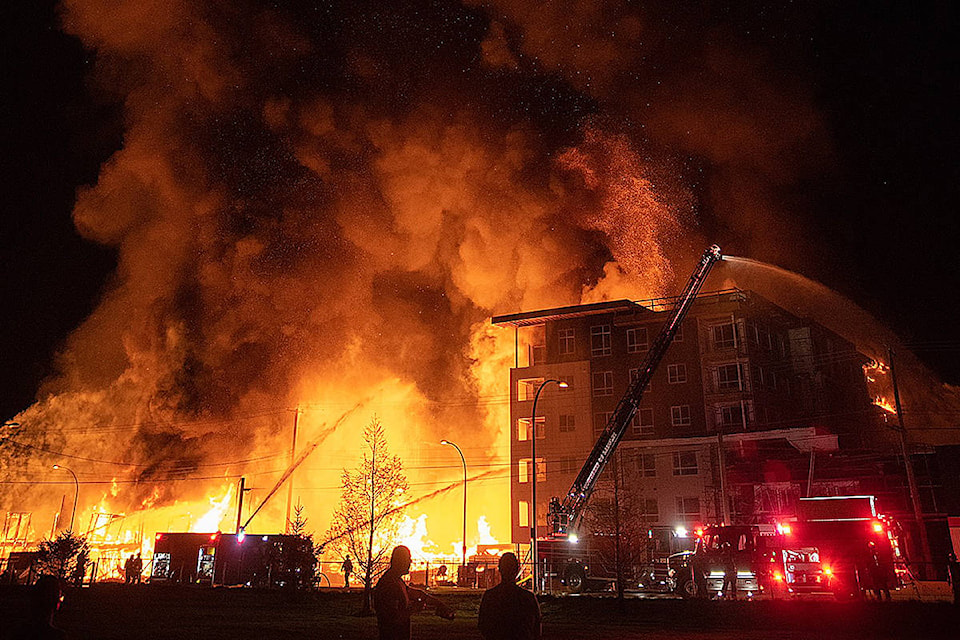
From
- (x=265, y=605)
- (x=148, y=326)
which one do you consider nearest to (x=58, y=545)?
(x=265, y=605)

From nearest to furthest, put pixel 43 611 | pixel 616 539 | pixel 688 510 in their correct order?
pixel 43 611 → pixel 616 539 → pixel 688 510

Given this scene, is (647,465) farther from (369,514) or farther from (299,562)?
(299,562)

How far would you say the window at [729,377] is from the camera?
57838 millimetres

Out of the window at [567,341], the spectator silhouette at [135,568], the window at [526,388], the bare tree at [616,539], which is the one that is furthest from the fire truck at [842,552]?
the spectator silhouette at [135,568]

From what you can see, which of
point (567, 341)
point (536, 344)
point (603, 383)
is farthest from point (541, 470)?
point (536, 344)

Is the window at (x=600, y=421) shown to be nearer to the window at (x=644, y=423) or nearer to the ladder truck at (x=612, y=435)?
the window at (x=644, y=423)

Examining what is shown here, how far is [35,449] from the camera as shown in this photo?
7562cm

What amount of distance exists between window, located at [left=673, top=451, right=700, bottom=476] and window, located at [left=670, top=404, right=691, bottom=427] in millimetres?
2671

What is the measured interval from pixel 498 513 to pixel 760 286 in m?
33.2

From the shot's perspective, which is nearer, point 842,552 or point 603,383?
point 842,552

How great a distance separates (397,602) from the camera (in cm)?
830

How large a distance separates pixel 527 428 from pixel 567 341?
8849mm

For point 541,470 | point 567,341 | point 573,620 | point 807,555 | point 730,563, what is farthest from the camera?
point 567,341

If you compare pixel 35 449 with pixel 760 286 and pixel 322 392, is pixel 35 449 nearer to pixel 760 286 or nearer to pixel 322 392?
pixel 322 392
